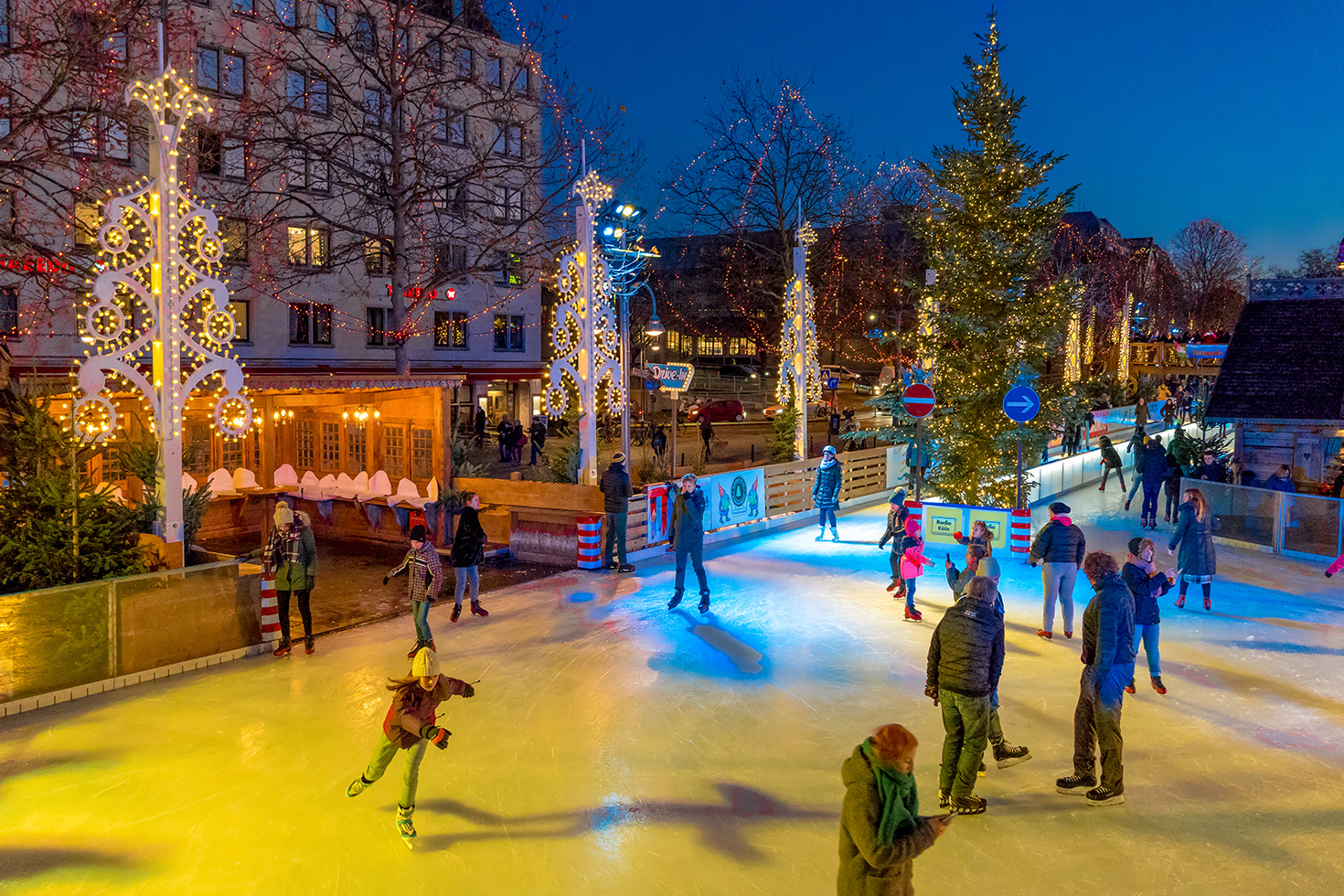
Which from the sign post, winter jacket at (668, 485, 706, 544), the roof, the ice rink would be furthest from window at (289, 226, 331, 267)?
the roof

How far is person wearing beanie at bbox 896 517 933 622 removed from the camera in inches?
422

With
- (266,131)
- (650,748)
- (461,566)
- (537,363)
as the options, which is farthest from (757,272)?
(650,748)

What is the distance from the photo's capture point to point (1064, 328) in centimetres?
1619

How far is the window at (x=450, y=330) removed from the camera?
35625 millimetres

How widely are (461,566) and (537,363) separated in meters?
29.6

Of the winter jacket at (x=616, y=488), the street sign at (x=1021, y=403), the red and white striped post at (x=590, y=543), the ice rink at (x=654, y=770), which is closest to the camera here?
the ice rink at (x=654, y=770)

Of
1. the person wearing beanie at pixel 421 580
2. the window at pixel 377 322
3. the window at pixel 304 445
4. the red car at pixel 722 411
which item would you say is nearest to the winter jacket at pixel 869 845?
the person wearing beanie at pixel 421 580

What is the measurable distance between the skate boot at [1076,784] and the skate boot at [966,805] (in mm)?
704

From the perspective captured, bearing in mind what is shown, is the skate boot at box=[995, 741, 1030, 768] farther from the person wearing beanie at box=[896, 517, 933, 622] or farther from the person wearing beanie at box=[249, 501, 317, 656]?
the person wearing beanie at box=[249, 501, 317, 656]

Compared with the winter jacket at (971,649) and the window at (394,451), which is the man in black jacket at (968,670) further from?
the window at (394,451)

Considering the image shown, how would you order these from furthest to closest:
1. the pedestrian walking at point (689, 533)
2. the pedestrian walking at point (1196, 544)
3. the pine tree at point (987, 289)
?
the pine tree at point (987, 289) → the pedestrian walking at point (689, 533) → the pedestrian walking at point (1196, 544)

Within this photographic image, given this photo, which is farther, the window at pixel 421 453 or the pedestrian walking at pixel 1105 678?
the window at pixel 421 453

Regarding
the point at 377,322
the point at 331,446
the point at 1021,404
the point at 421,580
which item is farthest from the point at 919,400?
the point at 377,322

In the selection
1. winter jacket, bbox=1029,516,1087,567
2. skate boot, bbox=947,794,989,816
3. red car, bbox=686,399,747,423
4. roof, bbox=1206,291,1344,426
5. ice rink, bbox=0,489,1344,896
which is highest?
roof, bbox=1206,291,1344,426
